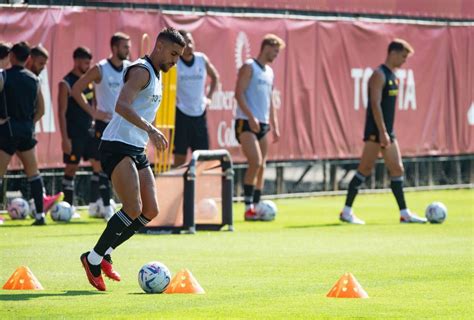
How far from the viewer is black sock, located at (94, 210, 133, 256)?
1209 cm

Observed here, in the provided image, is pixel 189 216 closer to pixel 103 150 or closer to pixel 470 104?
pixel 103 150

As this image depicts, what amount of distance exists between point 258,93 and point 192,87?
3.40 feet

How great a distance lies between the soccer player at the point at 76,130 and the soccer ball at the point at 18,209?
2.34ft

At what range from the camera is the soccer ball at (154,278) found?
461 inches

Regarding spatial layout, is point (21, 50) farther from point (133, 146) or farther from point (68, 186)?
point (133, 146)

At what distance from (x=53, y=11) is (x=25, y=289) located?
10189 mm

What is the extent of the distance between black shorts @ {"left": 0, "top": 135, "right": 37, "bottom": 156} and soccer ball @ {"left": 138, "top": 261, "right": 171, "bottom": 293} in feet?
23.8

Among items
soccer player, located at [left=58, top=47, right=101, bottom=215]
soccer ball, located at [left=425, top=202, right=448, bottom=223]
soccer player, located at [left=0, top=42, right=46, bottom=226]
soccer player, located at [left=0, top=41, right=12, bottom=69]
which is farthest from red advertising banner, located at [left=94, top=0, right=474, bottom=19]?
soccer ball, located at [left=425, top=202, right=448, bottom=223]

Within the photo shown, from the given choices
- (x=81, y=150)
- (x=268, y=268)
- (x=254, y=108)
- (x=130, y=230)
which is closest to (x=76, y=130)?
(x=81, y=150)

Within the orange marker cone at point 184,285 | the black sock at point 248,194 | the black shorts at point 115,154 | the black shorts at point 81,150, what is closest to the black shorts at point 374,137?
the black sock at point 248,194

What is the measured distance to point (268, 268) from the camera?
14156 millimetres

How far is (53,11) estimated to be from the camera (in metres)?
21.5

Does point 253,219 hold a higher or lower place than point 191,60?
lower

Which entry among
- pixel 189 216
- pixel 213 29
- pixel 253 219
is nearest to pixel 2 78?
pixel 189 216
